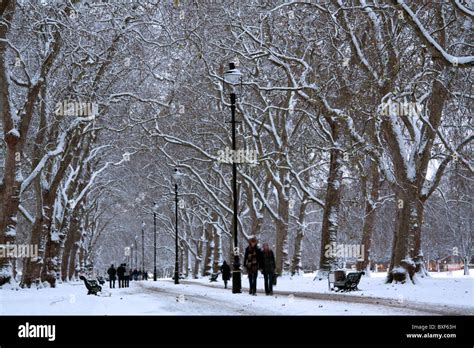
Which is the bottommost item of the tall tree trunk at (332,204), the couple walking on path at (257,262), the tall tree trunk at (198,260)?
the tall tree trunk at (198,260)

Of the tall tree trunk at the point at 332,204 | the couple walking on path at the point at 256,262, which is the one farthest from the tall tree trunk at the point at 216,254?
the couple walking on path at the point at 256,262

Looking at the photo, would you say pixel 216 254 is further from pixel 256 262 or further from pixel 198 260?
pixel 256 262

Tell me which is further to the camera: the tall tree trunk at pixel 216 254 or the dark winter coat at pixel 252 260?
the tall tree trunk at pixel 216 254

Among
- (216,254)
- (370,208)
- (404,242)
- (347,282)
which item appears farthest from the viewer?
(216,254)

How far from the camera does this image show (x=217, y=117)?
135 ft

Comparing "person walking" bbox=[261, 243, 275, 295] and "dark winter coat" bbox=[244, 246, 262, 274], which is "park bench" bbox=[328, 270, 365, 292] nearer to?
"person walking" bbox=[261, 243, 275, 295]


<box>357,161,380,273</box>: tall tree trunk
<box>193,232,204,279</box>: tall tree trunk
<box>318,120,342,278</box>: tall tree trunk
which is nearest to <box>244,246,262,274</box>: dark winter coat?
<box>318,120,342,278</box>: tall tree trunk

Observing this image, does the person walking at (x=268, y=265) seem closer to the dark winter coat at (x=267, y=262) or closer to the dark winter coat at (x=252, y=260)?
the dark winter coat at (x=267, y=262)

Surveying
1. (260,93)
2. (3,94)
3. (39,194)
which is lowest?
(39,194)

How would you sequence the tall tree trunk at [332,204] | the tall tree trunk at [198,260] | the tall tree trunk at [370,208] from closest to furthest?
the tall tree trunk at [332,204], the tall tree trunk at [370,208], the tall tree trunk at [198,260]

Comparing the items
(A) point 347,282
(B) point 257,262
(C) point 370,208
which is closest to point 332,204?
(C) point 370,208
